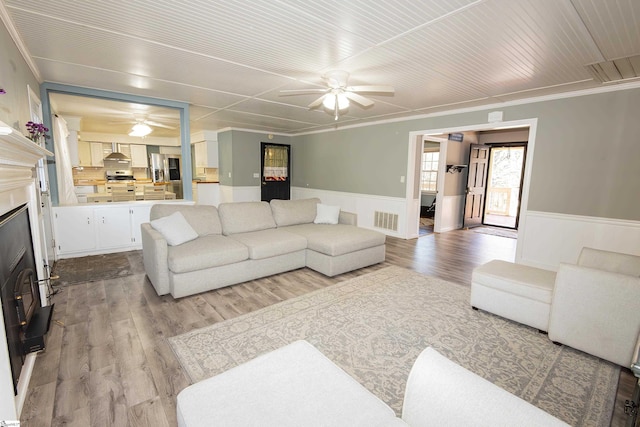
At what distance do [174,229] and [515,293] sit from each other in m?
3.59

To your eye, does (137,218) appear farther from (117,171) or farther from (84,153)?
(84,153)

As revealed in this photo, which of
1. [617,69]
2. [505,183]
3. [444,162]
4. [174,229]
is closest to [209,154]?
[174,229]

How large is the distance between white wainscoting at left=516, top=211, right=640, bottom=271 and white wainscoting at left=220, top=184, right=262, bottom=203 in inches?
245

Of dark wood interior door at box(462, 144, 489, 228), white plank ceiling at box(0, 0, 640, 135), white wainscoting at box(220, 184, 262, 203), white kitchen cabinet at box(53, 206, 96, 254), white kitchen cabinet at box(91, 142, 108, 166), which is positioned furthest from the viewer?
white kitchen cabinet at box(91, 142, 108, 166)

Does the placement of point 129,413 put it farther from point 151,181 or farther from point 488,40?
point 151,181

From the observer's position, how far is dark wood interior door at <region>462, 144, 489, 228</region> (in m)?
7.19

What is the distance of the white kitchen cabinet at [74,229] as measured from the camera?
164 inches

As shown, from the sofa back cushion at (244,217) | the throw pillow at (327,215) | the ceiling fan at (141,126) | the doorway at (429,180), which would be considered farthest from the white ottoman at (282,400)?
the doorway at (429,180)

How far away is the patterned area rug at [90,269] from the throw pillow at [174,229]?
97cm

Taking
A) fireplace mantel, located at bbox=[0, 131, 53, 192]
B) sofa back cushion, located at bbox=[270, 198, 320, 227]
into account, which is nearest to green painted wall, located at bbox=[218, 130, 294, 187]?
sofa back cushion, located at bbox=[270, 198, 320, 227]

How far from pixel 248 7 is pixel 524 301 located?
3.25 meters

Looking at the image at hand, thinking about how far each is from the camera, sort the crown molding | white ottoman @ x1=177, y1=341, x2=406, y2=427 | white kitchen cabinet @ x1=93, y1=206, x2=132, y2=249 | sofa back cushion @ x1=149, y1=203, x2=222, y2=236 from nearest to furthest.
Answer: white ottoman @ x1=177, y1=341, x2=406, y2=427 < the crown molding < sofa back cushion @ x1=149, y1=203, x2=222, y2=236 < white kitchen cabinet @ x1=93, y1=206, x2=132, y2=249

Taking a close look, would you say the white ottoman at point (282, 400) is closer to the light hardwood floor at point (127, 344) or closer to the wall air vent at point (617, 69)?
the light hardwood floor at point (127, 344)

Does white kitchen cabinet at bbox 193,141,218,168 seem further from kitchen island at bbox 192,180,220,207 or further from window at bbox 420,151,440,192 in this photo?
window at bbox 420,151,440,192
